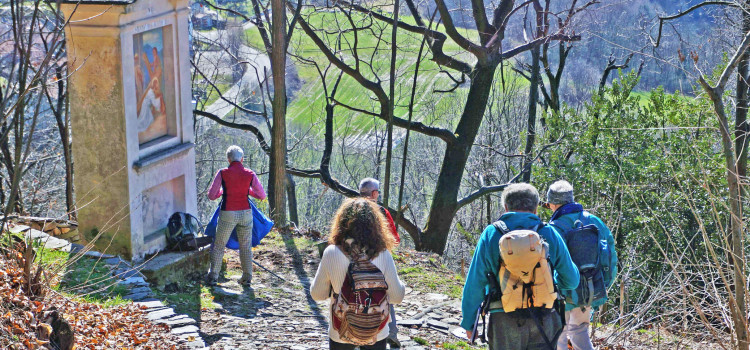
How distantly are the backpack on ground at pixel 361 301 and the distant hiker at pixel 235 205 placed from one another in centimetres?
418

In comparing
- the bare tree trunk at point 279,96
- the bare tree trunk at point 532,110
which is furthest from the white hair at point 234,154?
the bare tree trunk at point 532,110

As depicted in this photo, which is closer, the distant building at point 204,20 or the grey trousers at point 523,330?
the grey trousers at point 523,330

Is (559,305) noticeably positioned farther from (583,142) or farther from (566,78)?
(566,78)

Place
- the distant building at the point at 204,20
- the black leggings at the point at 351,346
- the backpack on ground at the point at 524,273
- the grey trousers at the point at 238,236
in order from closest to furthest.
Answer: the backpack on ground at the point at 524,273 → the black leggings at the point at 351,346 → the grey trousers at the point at 238,236 → the distant building at the point at 204,20

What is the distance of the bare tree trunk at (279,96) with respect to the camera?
38.6ft

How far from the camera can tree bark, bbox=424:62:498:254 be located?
612 inches

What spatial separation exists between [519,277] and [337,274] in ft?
3.47

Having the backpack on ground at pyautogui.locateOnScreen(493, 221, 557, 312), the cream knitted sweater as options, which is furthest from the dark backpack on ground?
the backpack on ground at pyautogui.locateOnScreen(493, 221, 557, 312)

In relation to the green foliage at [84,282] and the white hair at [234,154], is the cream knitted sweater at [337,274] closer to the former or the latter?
the green foliage at [84,282]

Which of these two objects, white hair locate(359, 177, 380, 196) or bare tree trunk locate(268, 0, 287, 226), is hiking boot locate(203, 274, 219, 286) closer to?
white hair locate(359, 177, 380, 196)

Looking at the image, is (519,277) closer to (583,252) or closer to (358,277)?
(358,277)

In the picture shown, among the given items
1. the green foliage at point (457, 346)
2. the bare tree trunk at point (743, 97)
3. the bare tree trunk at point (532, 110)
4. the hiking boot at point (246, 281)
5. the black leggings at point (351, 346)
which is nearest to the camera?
the black leggings at point (351, 346)

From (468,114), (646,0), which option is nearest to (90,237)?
(468,114)

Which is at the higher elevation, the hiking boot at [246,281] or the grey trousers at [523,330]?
the grey trousers at [523,330]
